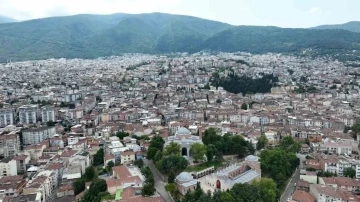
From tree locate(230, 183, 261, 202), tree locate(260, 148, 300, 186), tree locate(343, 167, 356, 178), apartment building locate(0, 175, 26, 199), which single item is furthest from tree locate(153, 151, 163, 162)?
tree locate(343, 167, 356, 178)

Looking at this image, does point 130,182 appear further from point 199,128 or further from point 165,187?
point 199,128

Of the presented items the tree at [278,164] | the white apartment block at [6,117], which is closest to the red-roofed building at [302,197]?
the tree at [278,164]

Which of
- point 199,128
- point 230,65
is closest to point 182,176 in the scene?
point 199,128

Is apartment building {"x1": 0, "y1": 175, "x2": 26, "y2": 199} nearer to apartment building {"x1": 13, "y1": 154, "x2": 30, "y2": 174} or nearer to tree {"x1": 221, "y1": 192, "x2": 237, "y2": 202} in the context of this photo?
apartment building {"x1": 13, "y1": 154, "x2": 30, "y2": 174}

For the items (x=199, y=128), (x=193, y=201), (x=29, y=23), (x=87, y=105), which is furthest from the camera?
(x=29, y=23)

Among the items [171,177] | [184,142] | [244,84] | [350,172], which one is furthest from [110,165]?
[244,84]

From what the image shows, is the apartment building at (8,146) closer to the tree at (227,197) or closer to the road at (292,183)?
the tree at (227,197)

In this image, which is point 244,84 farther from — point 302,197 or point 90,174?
point 302,197
